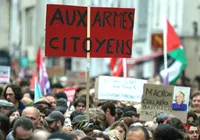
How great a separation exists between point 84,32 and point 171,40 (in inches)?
328

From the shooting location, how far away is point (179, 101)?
14.8 metres

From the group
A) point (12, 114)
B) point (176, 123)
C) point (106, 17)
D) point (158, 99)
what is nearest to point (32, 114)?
point (12, 114)

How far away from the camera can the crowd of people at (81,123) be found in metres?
9.85

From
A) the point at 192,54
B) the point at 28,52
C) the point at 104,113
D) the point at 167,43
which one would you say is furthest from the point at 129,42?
the point at 28,52

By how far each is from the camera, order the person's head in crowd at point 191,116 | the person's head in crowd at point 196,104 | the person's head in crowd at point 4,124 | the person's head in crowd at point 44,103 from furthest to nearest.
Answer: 1. the person's head in crowd at point 196,104
2. the person's head in crowd at point 44,103
3. the person's head in crowd at point 191,116
4. the person's head in crowd at point 4,124

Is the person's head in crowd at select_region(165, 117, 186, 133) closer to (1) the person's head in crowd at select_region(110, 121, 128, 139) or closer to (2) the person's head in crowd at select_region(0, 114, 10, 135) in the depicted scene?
(1) the person's head in crowd at select_region(110, 121, 128, 139)

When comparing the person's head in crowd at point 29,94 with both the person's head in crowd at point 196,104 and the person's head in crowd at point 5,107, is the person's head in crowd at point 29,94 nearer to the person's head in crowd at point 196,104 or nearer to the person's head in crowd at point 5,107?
the person's head in crowd at point 196,104

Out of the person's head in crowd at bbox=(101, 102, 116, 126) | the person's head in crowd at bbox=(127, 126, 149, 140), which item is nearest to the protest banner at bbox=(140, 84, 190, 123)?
the person's head in crowd at bbox=(101, 102, 116, 126)

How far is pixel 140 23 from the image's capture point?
148ft

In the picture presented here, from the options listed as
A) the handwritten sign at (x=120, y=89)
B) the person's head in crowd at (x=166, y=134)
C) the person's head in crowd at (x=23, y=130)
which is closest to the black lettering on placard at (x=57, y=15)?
the handwritten sign at (x=120, y=89)

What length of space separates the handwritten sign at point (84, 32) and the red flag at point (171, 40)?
763 cm

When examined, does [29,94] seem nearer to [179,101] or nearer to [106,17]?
[179,101]

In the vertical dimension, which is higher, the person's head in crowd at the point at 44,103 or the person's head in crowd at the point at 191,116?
the person's head in crowd at the point at 44,103

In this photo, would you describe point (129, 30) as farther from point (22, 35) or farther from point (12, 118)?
point (22, 35)
